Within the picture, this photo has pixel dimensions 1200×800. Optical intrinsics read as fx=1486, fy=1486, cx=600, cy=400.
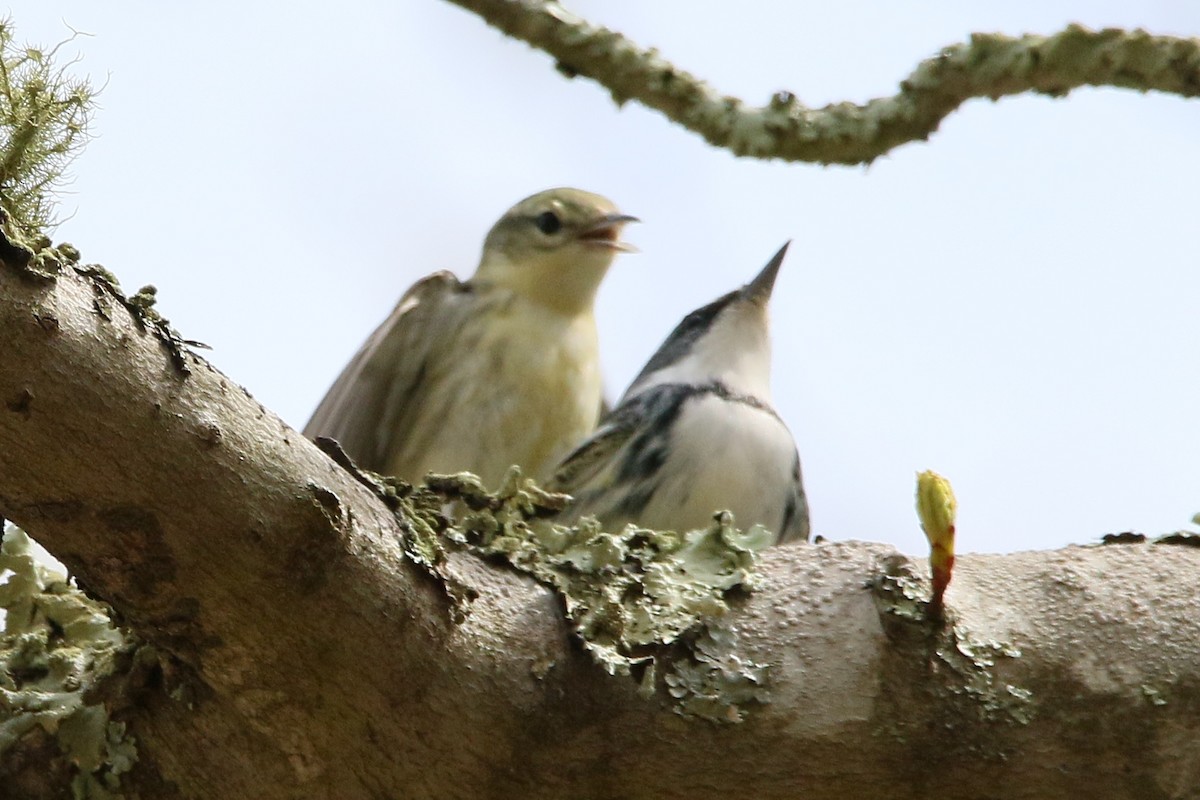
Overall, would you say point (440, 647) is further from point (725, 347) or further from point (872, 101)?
point (725, 347)

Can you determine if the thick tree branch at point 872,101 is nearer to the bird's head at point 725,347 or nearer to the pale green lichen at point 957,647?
the bird's head at point 725,347

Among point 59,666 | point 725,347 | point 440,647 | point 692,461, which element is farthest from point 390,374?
point 440,647

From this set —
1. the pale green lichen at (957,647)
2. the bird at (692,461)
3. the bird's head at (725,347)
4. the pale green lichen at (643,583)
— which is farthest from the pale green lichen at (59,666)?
the bird's head at (725,347)

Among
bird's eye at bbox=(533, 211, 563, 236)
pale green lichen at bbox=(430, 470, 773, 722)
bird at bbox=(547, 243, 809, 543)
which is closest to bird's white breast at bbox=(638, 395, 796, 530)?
bird at bbox=(547, 243, 809, 543)

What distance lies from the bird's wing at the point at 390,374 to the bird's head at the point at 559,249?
247mm

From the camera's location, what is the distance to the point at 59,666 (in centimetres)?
238

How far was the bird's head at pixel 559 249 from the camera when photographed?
459 cm

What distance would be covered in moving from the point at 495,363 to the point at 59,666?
212 cm

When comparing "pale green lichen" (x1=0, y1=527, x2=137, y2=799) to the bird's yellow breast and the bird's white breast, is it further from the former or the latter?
the bird's yellow breast

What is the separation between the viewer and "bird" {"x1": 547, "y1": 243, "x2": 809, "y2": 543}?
11.2 feet

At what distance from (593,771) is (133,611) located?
0.68 m

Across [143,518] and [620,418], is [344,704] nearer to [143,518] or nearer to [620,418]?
[143,518]

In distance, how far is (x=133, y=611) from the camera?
76.5 inches

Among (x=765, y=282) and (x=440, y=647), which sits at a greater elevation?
(x=765, y=282)
